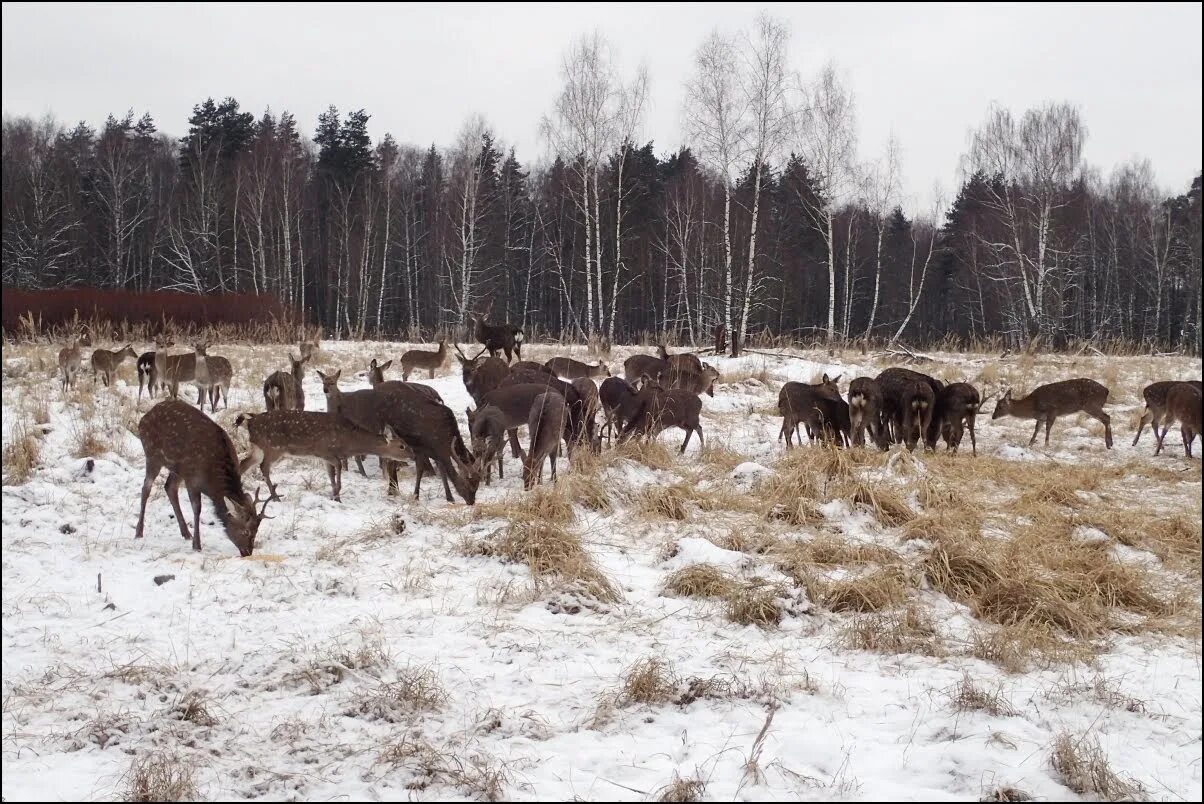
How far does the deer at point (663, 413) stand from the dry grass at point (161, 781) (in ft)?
22.6

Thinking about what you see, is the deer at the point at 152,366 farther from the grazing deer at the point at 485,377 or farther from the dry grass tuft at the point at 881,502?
the dry grass tuft at the point at 881,502

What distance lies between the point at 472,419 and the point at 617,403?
2.66 m

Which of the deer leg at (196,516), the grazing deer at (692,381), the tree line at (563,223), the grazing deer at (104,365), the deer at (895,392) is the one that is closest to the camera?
the deer leg at (196,516)

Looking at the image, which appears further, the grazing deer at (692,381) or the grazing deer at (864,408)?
the grazing deer at (692,381)

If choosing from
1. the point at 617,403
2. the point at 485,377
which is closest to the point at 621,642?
the point at 617,403

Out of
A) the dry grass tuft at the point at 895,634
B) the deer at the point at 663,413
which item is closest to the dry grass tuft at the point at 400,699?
the dry grass tuft at the point at 895,634

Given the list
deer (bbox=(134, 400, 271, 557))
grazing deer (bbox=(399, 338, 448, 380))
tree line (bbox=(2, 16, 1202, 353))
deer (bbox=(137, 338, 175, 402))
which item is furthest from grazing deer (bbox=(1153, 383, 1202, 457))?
tree line (bbox=(2, 16, 1202, 353))

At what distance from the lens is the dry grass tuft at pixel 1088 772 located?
2.96 meters

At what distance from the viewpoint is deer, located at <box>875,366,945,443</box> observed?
10.4m

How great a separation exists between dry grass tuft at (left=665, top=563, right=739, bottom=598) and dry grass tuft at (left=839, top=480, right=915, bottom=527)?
6.78 feet

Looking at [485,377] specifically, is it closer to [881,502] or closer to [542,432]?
[542,432]

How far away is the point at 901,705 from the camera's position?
12.7 feet

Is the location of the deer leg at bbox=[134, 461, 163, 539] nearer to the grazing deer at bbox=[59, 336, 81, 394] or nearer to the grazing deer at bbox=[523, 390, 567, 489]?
the grazing deer at bbox=[523, 390, 567, 489]

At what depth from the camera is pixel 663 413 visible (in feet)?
33.8
